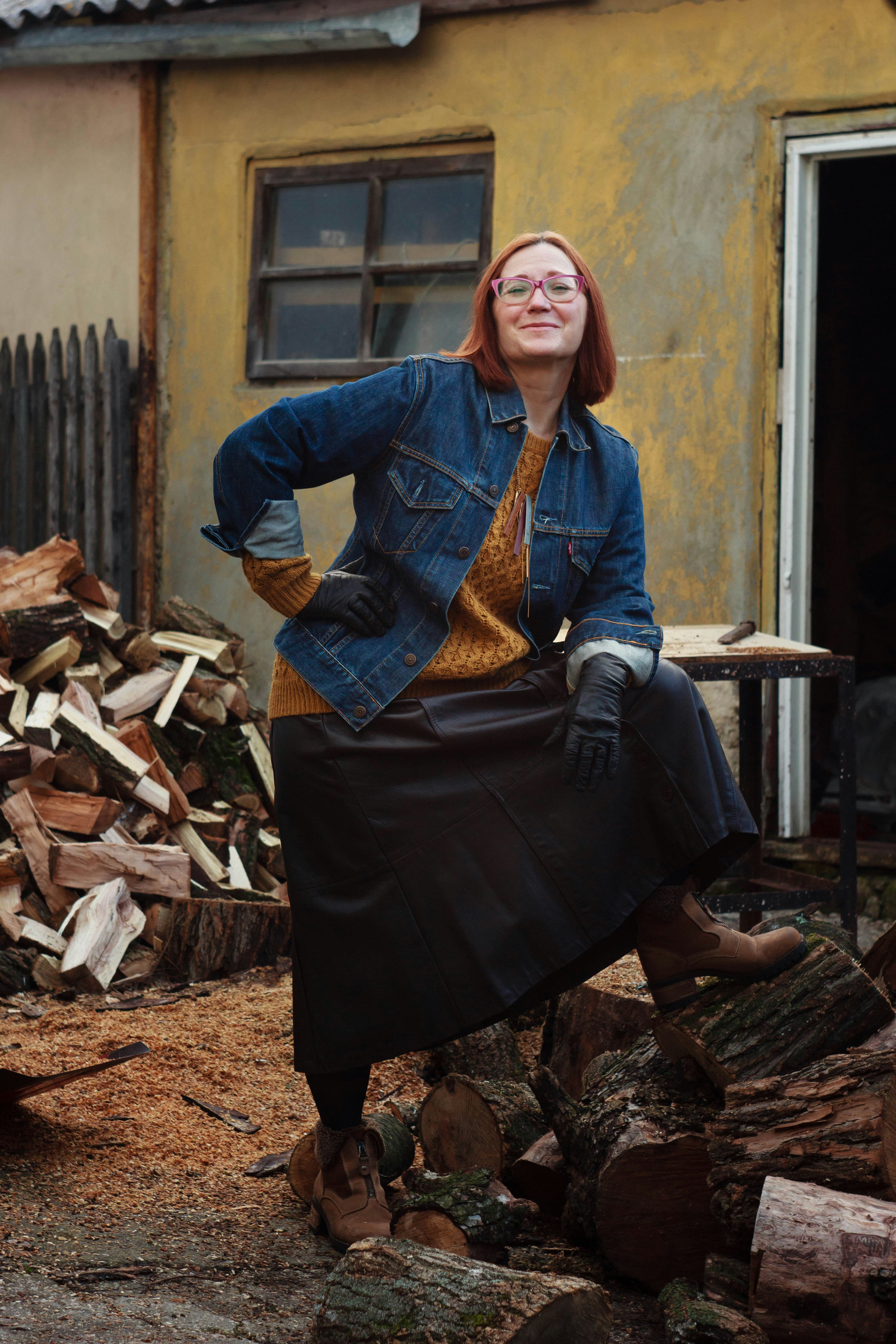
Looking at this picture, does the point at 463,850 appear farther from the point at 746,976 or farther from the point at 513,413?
the point at 513,413

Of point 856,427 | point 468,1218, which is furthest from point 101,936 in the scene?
point 856,427

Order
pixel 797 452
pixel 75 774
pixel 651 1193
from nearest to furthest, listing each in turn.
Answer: pixel 651 1193
pixel 75 774
pixel 797 452

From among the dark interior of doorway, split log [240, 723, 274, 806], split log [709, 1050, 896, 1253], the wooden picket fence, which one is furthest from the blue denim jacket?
the dark interior of doorway

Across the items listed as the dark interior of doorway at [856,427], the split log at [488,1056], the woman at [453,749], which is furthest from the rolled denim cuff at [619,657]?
the dark interior of doorway at [856,427]

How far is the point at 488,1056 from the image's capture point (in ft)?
12.4

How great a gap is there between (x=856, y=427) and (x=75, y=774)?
607 centimetres

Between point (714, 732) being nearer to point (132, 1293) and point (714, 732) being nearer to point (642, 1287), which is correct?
point (642, 1287)

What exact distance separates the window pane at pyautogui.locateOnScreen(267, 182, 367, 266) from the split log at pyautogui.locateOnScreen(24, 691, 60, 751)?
9.39ft

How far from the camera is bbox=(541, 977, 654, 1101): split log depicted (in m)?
3.64

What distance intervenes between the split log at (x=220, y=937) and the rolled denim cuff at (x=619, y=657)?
2.62m

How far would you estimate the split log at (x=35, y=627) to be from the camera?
563cm

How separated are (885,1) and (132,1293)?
5596mm

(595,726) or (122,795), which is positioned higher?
(595,726)

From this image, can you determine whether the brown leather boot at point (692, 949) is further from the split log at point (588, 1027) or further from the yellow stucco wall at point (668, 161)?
the yellow stucco wall at point (668, 161)
